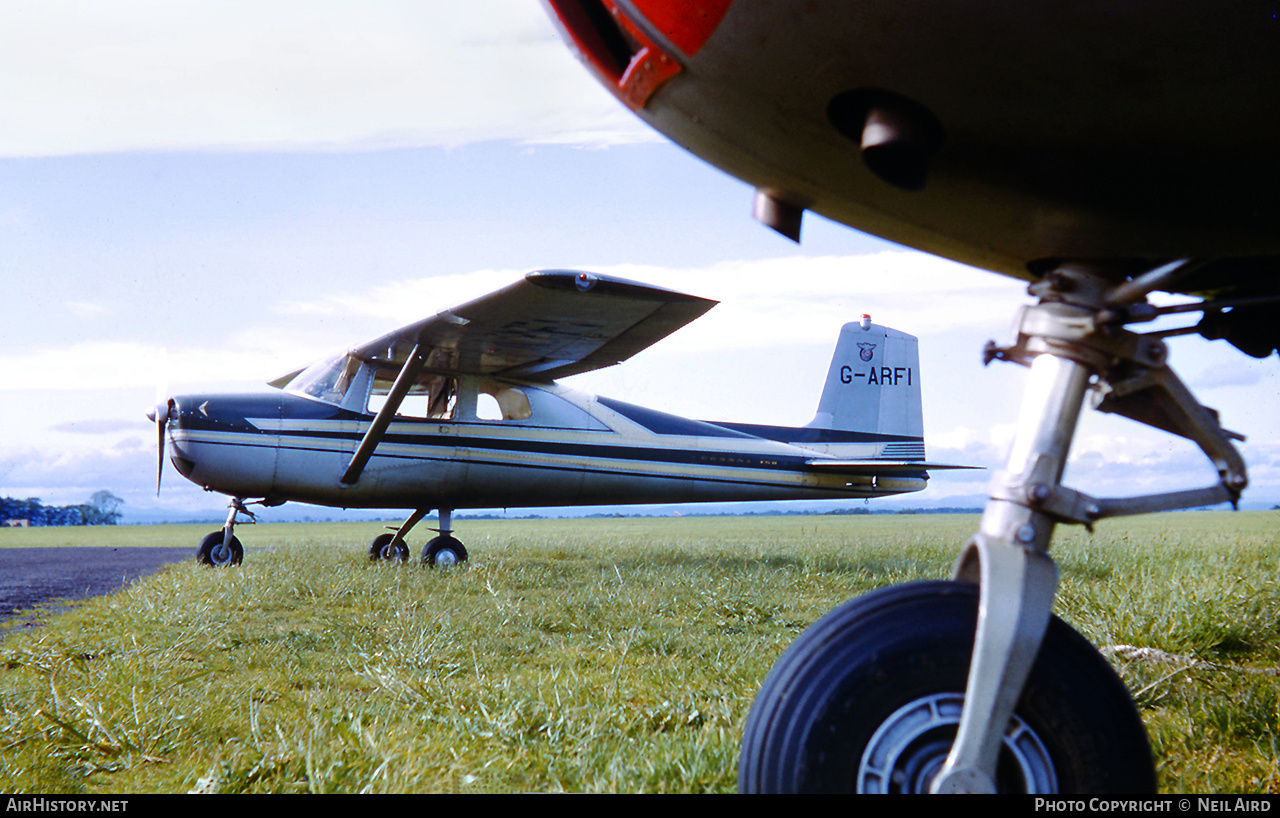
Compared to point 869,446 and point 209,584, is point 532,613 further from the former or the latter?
point 869,446

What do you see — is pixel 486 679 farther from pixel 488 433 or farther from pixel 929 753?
pixel 488 433

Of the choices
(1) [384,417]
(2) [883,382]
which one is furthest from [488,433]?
(2) [883,382]

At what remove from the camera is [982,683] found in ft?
3.47

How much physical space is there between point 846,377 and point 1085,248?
429 inches

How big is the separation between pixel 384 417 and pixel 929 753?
730cm

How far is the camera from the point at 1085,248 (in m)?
1.33

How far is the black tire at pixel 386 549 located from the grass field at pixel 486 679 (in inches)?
114

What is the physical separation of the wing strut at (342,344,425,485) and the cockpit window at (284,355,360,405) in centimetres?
67

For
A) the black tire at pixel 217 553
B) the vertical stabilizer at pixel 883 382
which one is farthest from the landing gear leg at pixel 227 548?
the vertical stabilizer at pixel 883 382

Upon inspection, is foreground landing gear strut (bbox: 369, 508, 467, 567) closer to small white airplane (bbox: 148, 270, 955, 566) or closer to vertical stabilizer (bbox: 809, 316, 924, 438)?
small white airplane (bbox: 148, 270, 955, 566)

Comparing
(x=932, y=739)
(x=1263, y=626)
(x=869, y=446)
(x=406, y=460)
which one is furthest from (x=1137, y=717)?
(x=869, y=446)

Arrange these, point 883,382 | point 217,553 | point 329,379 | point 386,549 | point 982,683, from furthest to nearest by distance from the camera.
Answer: point 883,382, point 386,549, point 329,379, point 217,553, point 982,683

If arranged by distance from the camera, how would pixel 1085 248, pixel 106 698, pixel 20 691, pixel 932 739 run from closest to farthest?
pixel 932 739 < pixel 1085 248 < pixel 106 698 < pixel 20 691

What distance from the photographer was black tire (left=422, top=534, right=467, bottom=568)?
8.12 meters
